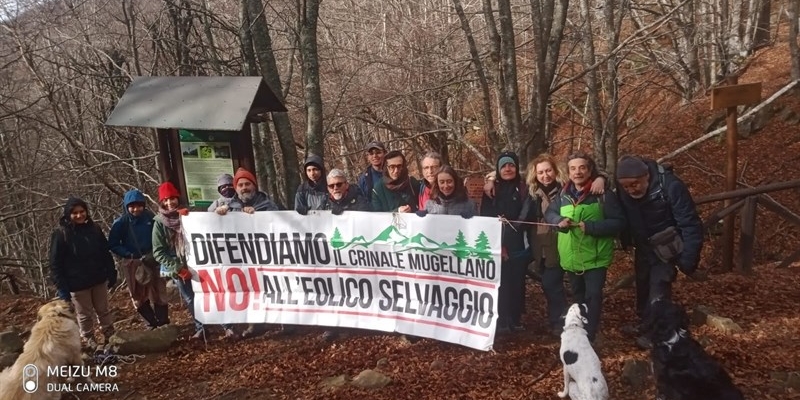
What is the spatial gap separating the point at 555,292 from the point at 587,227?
941 millimetres

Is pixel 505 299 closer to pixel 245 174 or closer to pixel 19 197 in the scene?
pixel 245 174

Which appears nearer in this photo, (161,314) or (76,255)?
(76,255)

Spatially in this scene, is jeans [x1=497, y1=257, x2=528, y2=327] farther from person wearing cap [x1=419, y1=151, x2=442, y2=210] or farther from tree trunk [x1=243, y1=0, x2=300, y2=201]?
tree trunk [x1=243, y1=0, x2=300, y2=201]

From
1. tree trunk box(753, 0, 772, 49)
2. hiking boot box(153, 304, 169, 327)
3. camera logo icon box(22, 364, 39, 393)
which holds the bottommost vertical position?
hiking boot box(153, 304, 169, 327)

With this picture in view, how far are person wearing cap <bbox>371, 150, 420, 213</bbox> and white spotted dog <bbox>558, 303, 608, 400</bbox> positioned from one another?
2150mm

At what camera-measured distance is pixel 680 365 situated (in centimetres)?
353

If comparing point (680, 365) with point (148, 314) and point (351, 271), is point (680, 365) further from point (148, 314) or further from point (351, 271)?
point (148, 314)

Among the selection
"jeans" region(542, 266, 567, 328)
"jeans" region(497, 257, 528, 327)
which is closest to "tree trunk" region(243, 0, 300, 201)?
"jeans" region(497, 257, 528, 327)

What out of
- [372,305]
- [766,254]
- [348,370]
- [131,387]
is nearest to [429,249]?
[372,305]

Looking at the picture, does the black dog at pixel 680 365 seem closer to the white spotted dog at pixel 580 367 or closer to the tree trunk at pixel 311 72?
the white spotted dog at pixel 580 367

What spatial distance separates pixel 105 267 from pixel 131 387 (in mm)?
1400

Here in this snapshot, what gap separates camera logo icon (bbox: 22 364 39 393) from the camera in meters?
4.11

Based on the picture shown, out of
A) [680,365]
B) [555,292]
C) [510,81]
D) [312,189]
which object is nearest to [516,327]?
[555,292]

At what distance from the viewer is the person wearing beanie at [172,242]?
5766mm
